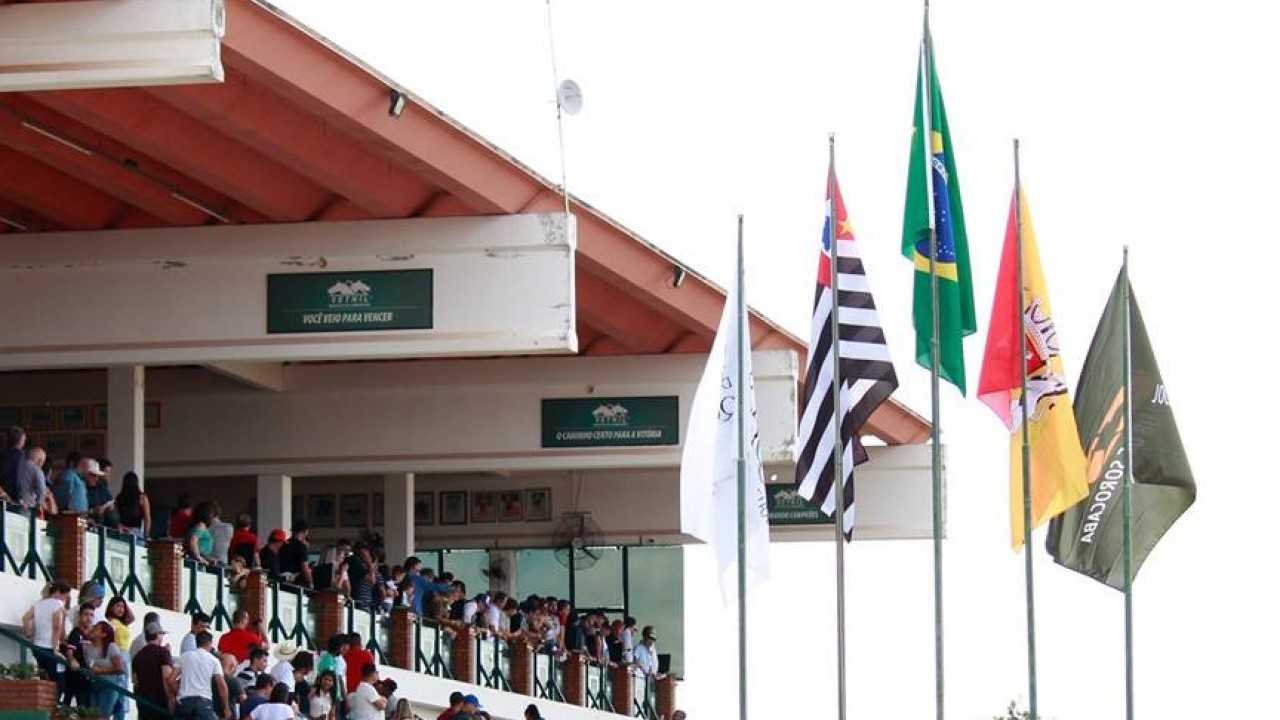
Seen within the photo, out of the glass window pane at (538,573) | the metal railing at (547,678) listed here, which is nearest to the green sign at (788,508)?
the glass window pane at (538,573)

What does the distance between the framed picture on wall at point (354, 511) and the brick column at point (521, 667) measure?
7.37 meters

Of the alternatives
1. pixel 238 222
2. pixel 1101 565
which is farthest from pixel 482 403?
pixel 1101 565

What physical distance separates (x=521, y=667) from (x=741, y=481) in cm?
1510

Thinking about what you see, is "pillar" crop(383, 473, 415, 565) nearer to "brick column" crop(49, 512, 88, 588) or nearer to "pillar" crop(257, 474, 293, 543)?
"pillar" crop(257, 474, 293, 543)

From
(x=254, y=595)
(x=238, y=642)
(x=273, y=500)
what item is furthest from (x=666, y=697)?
(x=238, y=642)

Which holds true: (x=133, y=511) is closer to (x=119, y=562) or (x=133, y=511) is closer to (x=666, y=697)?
(x=119, y=562)

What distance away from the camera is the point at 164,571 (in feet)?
89.5

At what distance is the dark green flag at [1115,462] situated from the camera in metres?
27.7

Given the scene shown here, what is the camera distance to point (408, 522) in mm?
42656

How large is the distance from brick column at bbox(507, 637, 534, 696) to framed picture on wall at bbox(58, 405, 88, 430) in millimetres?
6154

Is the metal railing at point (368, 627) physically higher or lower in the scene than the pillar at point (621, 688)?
higher

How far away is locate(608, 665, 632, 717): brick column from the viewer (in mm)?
42875

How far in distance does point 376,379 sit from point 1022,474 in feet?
45.1

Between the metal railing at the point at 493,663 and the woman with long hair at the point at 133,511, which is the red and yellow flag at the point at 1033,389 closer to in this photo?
the woman with long hair at the point at 133,511
